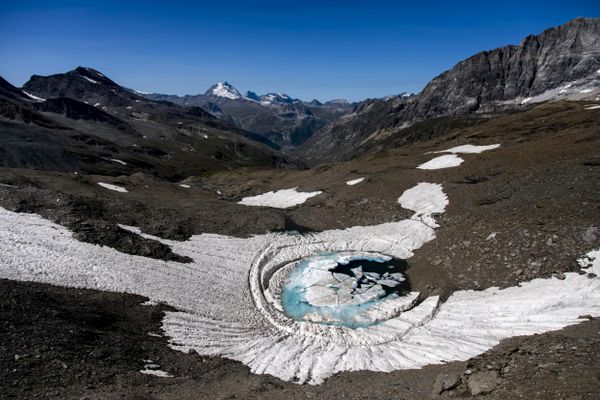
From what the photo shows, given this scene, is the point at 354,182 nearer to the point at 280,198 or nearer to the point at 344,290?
the point at 280,198

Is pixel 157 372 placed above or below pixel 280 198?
below

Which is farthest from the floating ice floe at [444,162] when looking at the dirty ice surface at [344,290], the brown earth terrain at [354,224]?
the dirty ice surface at [344,290]

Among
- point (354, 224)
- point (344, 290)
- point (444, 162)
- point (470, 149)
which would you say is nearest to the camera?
point (344, 290)

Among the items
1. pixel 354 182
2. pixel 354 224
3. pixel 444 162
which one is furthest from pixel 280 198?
pixel 444 162

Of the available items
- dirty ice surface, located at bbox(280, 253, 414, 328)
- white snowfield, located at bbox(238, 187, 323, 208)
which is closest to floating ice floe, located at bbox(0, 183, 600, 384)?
dirty ice surface, located at bbox(280, 253, 414, 328)

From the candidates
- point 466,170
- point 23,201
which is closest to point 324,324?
point 23,201

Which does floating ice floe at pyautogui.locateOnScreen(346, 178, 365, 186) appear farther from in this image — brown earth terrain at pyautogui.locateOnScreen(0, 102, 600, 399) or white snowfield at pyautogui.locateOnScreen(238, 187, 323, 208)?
white snowfield at pyautogui.locateOnScreen(238, 187, 323, 208)
